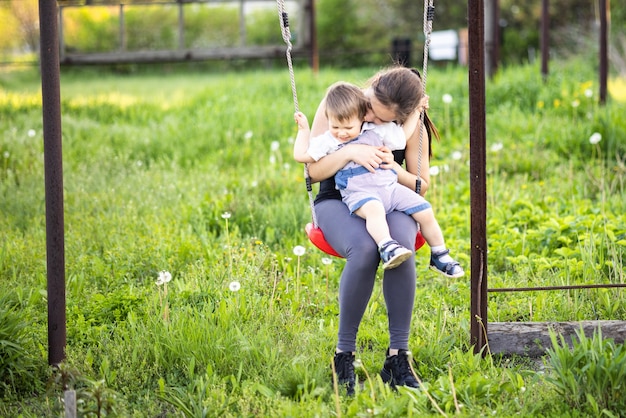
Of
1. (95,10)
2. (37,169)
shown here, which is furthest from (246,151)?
(95,10)

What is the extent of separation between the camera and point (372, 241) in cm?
327

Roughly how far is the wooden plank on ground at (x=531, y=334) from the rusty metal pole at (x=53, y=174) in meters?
1.83

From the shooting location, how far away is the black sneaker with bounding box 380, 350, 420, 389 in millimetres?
3264

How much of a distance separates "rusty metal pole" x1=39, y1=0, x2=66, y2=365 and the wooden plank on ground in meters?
1.83

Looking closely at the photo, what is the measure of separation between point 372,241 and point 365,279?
0.15m

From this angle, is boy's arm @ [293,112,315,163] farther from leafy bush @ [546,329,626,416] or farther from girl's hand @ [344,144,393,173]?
leafy bush @ [546,329,626,416]

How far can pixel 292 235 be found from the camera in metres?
5.34

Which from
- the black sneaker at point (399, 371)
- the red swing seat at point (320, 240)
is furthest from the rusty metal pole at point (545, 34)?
the black sneaker at point (399, 371)

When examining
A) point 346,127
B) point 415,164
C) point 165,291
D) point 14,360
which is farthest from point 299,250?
point 14,360

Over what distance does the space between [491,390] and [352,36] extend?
17478mm

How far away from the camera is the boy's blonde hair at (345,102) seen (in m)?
3.37

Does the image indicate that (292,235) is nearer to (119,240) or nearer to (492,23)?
(119,240)

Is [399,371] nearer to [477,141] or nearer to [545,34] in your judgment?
[477,141]

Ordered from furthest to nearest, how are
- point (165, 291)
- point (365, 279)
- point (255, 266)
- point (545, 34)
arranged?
point (545, 34) → point (255, 266) → point (165, 291) → point (365, 279)
